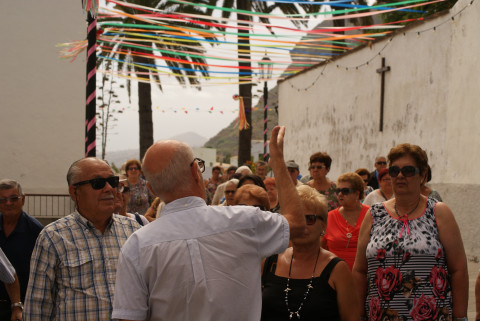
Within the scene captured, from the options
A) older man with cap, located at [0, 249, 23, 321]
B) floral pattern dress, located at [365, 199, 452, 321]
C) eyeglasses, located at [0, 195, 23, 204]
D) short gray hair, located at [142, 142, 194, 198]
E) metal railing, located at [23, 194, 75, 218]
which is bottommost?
metal railing, located at [23, 194, 75, 218]

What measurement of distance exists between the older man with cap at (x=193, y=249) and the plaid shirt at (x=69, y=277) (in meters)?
0.94

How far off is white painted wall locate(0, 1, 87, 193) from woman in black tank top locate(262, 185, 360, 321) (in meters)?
13.6

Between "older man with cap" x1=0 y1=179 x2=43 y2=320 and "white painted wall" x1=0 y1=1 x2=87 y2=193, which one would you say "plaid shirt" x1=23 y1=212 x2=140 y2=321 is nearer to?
"older man with cap" x1=0 y1=179 x2=43 y2=320

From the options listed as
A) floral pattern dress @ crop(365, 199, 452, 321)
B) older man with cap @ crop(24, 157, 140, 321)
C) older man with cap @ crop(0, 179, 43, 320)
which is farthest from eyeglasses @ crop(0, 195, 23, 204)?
floral pattern dress @ crop(365, 199, 452, 321)

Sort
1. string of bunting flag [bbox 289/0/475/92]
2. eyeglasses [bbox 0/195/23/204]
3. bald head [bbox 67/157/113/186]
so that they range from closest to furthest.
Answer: bald head [bbox 67/157/113/186] → eyeglasses [bbox 0/195/23/204] → string of bunting flag [bbox 289/0/475/92]

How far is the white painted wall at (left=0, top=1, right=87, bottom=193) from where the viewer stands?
1555 cm

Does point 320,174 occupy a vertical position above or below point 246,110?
below

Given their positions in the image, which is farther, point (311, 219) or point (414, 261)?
point (414, 261)

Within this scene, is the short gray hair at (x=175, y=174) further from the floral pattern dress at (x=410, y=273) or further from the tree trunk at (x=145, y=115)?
the tree trunk at (x=145, y=115)

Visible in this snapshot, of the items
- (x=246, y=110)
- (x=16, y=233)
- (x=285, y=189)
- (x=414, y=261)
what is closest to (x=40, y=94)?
(x=246, y=110)

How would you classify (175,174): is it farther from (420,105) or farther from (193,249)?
(420,105)

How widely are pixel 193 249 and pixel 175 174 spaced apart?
33 cm

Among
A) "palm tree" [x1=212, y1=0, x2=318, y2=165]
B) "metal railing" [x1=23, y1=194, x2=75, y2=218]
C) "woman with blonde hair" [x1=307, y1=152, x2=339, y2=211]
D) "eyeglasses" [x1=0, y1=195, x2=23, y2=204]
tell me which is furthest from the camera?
"palm tree" [x1=212, y1=0, x2=318, y2=165]

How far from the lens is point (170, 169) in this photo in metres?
2.45
